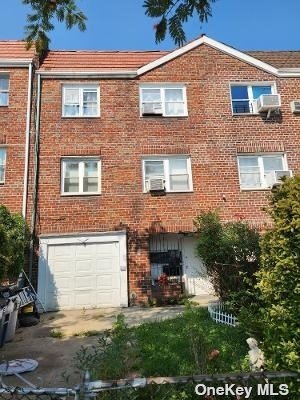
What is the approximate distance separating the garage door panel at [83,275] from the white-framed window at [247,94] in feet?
26.1

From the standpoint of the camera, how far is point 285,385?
3855 millimetres

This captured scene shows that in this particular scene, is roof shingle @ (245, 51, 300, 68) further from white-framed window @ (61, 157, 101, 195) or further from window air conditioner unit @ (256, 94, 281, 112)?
white-framed window @ (61, 157, 101, 195)

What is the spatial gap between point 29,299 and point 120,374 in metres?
6.36

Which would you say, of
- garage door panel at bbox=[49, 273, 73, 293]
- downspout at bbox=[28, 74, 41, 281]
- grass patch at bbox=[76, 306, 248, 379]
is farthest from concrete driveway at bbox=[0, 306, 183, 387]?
downspout at bbox=[28, 74, 41, 281]

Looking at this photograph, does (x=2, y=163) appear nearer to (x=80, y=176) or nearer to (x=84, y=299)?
(x=80, y=176)

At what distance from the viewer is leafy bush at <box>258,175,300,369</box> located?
159 inches

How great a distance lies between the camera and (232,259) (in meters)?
8.84

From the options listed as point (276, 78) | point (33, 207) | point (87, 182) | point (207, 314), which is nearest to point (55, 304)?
point (33, 207)

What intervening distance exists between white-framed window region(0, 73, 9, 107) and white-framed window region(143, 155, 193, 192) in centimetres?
629

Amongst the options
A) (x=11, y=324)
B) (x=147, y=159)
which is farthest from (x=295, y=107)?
(x=11, y=324)

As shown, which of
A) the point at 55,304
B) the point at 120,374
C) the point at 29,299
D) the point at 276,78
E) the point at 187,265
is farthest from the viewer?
the point at 276,78

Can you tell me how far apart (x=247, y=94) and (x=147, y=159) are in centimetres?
547

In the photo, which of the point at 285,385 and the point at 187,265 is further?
the point at 187,265

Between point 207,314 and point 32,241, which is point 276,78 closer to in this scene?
point 207,314
